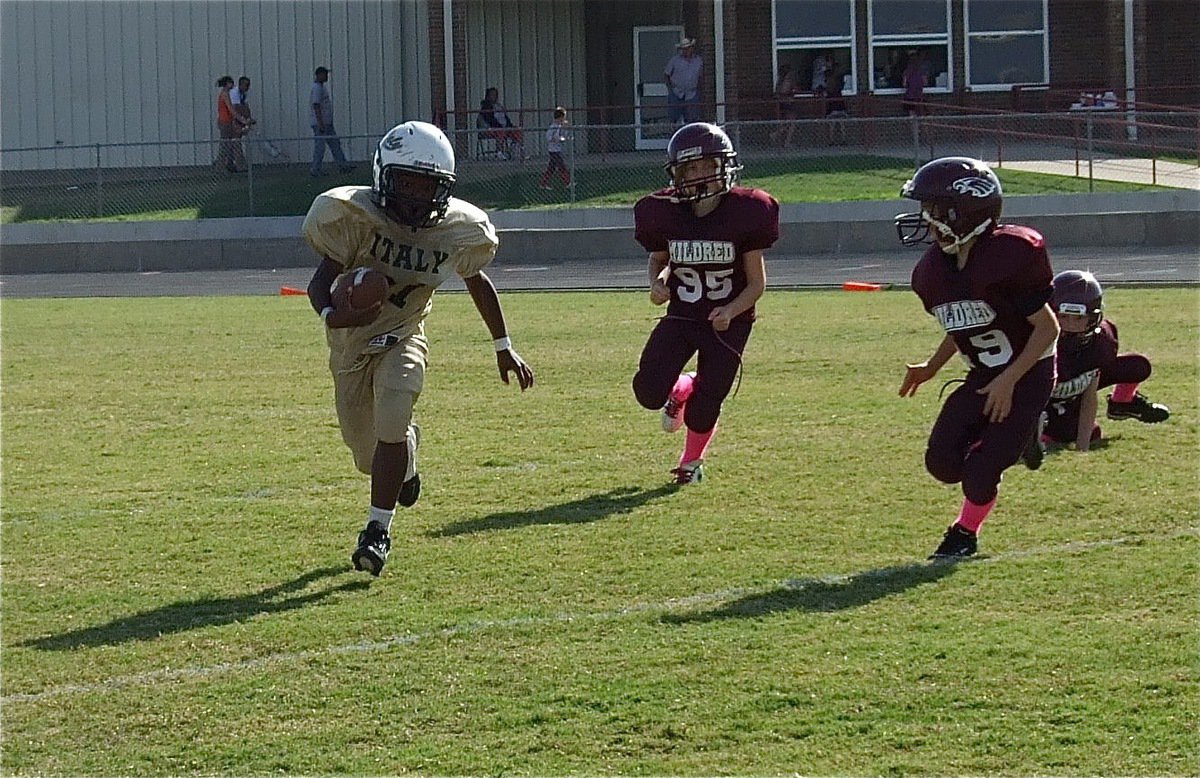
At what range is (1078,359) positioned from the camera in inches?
329

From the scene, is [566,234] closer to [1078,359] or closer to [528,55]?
[528,55]

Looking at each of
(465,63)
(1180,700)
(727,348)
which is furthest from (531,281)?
(1180,700)

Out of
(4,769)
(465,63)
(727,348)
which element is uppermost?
(465,63)

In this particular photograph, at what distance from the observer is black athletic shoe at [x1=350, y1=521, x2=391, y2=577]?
19.9ft

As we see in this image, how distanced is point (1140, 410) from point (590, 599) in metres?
4.35

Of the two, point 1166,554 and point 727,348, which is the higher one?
point 727,348

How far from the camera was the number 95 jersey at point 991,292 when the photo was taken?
6090 millimetres

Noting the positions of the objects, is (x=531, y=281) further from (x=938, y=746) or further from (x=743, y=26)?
(x=938, y=746)

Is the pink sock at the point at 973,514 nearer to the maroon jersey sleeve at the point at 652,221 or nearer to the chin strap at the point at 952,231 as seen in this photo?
the chin strap at the point at 952,231

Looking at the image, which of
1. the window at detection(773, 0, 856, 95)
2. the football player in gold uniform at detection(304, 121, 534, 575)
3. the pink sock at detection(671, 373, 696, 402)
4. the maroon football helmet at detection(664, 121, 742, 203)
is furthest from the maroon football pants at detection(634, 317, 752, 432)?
the window at detection(773, 0, 856, 95)

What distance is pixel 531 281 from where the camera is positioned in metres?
20.2

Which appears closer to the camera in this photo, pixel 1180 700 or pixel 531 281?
pixel 1180 700

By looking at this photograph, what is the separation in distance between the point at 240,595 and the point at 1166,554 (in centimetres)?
339

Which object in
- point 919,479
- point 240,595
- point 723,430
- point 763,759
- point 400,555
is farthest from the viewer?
point 723,430
